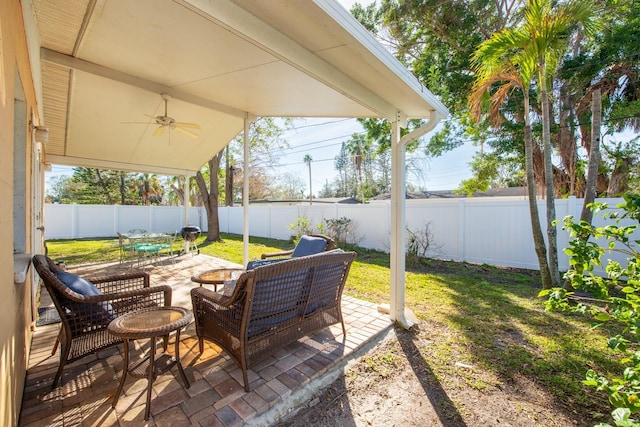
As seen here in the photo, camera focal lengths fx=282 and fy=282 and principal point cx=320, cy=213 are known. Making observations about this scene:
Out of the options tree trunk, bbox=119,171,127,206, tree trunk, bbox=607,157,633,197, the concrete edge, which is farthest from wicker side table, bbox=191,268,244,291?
tree trunk, bbox=119,171,127,206

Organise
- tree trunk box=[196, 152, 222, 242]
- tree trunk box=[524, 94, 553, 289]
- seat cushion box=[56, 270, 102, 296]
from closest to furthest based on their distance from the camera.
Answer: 1. seat cushion box=[56, 270, 102, 296]
2. tree trunk box=[524, 94, 553, 289]
3. tree trunk box=[196, 152, 222, 242]

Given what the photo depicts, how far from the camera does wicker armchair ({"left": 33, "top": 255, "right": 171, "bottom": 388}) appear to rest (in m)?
2.10

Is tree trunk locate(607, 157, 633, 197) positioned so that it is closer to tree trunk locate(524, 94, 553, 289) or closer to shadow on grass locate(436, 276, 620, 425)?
tree trunk locate(524, 94, 553, 289)

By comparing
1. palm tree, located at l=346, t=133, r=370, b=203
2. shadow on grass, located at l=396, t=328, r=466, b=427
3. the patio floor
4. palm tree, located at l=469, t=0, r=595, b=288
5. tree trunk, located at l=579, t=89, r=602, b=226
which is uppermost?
palm tree, located at l=346, t=133, r=370, b=203

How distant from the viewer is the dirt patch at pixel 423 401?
6.54ft

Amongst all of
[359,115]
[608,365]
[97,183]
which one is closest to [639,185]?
[608,365]

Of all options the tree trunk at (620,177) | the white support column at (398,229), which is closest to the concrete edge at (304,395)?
the white support column at (398,229)

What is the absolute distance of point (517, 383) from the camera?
7.91 ft

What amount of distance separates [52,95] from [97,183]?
20996 millimetres

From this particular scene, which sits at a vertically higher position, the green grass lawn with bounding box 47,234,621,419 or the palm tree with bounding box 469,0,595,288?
the palm tree with bounding box 469,0,595,288

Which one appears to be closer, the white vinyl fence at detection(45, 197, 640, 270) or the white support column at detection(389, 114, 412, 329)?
the white support column at detection(389, 114, 412, 329)

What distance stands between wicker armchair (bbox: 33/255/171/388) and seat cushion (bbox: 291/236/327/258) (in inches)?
66.4

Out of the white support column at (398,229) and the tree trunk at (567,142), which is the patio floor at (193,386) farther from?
the tree trunk at (567,142)

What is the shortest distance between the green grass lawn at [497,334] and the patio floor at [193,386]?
839 millimetres
